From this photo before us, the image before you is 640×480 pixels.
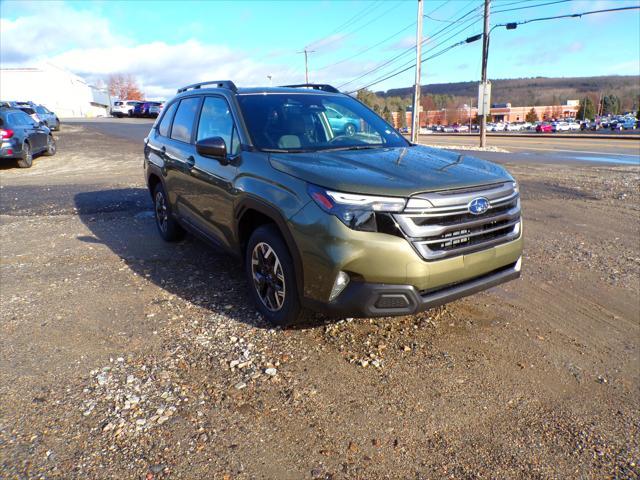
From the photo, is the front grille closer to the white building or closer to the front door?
the front door

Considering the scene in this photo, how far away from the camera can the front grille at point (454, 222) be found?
2910mm

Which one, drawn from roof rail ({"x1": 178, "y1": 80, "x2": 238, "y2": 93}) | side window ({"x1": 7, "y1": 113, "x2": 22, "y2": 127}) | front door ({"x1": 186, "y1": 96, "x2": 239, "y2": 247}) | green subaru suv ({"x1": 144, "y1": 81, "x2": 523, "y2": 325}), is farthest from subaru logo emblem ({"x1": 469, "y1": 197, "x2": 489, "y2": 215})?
side window ({"x1": 7, "y1": 113, "x2": 22, "y2": 127})

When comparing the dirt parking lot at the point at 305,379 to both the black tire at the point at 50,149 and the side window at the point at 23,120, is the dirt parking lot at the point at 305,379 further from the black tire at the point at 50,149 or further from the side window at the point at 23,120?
the black tire at the point at 50,149

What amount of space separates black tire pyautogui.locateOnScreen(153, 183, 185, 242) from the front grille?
3.54m

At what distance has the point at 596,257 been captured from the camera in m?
5.39

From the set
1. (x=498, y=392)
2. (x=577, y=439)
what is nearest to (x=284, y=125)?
(x=498, y=392)

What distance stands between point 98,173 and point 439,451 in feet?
40.8

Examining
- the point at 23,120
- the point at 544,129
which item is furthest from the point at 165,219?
the point at 544,129

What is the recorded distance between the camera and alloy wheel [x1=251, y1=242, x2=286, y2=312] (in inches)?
138

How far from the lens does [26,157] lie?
539 inches

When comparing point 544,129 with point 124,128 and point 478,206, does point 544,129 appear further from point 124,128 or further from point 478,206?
point 478,206

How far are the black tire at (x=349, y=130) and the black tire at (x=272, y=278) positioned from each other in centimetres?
127

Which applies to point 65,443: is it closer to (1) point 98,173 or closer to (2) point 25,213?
(2) point 25,213

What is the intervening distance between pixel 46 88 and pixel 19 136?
240ft
